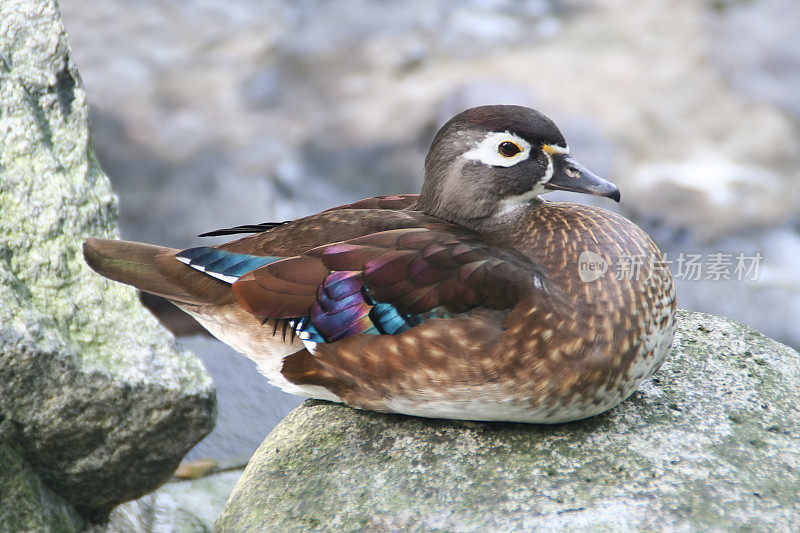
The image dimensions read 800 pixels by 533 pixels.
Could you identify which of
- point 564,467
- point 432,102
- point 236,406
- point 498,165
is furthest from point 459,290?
point 432,102

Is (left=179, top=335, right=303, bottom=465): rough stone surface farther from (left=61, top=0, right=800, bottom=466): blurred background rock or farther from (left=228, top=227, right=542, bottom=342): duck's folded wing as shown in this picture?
(left=61, top=0, right=800, bottom=466): blurred background rock

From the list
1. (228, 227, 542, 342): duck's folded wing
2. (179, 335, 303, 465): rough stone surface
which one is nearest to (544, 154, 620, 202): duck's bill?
(228, 227, 542, 342): duck's folded wing

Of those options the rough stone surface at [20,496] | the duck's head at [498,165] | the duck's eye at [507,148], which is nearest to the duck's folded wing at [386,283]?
the duck's head at [498,165]

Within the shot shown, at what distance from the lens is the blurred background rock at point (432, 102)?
610 cm

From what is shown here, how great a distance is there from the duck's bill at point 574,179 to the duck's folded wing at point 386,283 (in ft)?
0.85

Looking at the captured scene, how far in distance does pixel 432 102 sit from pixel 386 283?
4706 millimetres

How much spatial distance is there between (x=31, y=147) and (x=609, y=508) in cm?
197

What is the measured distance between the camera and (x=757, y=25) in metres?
7.12

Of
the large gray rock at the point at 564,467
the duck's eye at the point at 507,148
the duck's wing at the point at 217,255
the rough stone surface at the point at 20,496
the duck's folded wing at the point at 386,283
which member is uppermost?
the duck's eye at the point at 507,148

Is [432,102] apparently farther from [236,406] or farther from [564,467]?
[564,467]

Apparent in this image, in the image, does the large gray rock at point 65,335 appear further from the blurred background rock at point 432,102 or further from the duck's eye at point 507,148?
the blurred background rock at point 432,102

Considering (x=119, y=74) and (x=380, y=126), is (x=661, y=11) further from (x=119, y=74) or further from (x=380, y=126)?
(x=119, y=74)

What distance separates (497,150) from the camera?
2.47 m

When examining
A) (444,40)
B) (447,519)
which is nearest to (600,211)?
(447,519)
